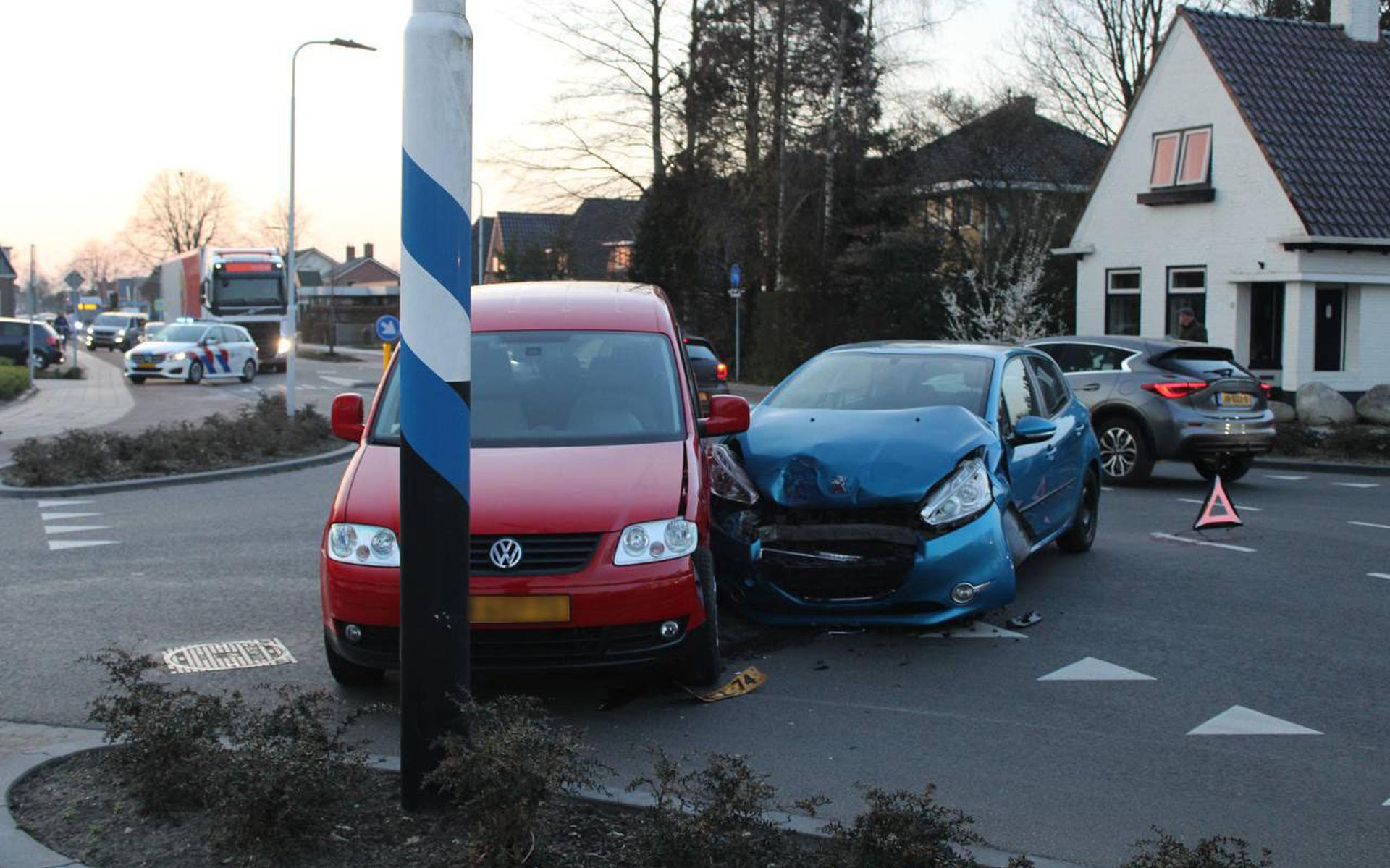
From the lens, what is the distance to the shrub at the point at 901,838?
3.66 metres

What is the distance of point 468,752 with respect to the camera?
155 inches

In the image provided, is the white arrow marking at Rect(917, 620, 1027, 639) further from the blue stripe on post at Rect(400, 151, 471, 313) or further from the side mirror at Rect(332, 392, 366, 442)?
the blue stripe on post at Rect(400, 151, 471, 313)

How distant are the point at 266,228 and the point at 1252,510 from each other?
110 metres

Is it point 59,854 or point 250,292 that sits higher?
point 250,292

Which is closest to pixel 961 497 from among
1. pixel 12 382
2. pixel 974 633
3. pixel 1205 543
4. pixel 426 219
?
pixel 974 633

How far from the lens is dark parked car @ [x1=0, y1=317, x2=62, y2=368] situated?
143 feet

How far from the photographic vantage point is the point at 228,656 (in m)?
7.00

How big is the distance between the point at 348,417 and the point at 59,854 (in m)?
3.08

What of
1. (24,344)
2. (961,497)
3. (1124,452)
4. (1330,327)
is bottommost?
(1124,452)

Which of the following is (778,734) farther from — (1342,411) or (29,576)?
(1342,411)

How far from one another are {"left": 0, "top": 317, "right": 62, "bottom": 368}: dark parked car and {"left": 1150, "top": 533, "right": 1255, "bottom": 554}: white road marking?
40.6 metres

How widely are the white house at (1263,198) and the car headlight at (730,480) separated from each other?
19.6 metres

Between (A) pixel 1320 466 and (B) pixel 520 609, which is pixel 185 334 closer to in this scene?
(A) pixel 1320 466

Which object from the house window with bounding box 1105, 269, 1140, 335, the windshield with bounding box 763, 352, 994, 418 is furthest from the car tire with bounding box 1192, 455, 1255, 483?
the house window with bounding box 1105, 269, 1140, 335
